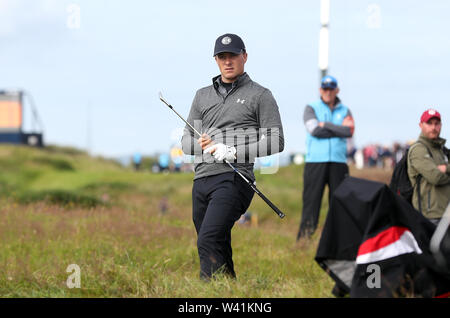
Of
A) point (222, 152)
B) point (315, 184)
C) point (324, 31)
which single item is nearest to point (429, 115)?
point (315, 184)

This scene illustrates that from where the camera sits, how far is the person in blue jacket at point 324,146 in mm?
9398

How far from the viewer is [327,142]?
9.44 metres

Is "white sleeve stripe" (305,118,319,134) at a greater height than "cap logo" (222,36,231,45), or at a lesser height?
lesser

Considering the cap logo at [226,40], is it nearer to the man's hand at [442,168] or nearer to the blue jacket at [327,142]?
the man's hand at [442,168]

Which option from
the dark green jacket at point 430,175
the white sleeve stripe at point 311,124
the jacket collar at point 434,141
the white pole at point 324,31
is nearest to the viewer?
the dark green jacket at point 430,175

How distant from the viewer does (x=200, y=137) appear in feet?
18.5

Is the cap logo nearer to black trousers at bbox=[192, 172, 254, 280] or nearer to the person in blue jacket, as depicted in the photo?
black trousers at bbox=[192, 172, 254, 280]

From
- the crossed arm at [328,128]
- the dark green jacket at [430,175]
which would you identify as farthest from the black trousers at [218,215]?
the crossed arm at [328,128]

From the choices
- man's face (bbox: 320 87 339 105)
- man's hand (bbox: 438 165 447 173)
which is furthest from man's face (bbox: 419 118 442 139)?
man's face (bbox: 320 87 339 105)

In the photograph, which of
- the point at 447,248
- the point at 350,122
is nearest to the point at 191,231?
the point at 350,122

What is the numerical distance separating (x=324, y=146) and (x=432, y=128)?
2.30 meters

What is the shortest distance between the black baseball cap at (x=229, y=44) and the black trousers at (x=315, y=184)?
13.3 ft

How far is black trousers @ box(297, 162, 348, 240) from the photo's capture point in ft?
31.0
